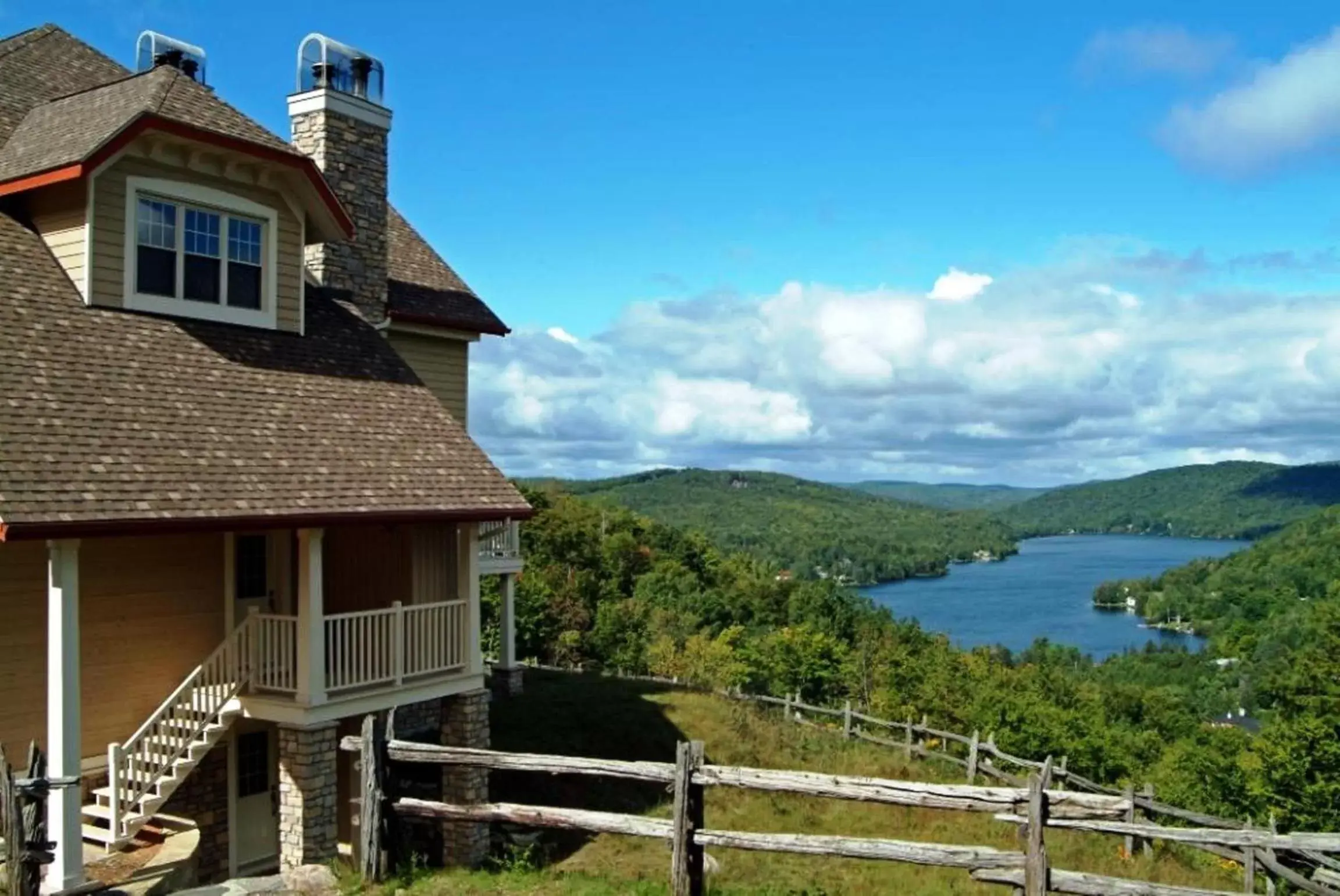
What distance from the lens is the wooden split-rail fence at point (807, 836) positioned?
882cm

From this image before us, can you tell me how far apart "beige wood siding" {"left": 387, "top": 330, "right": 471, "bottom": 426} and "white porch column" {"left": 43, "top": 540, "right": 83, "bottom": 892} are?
30.0 ft

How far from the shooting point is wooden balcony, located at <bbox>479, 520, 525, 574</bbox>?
22297mm

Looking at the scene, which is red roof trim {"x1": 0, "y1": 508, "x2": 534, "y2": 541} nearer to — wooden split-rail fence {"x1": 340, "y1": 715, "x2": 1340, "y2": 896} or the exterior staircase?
the exterior staircase

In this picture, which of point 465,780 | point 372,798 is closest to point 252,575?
point 465,780

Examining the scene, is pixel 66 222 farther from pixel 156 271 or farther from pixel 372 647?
pixel 372 647

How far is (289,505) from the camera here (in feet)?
41.3

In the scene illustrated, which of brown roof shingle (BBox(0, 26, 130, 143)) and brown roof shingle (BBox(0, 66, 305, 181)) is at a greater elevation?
brown roof shingle (BBox(0, 26, 130, 143))

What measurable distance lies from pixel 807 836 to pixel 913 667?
5033 cm

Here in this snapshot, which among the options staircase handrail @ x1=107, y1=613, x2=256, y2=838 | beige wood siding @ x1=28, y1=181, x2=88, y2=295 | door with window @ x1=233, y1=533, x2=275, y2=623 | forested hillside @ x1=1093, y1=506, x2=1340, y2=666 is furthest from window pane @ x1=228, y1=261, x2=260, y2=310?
forested hillside @ x1=1093, y1=506, x2=1340, y2=666

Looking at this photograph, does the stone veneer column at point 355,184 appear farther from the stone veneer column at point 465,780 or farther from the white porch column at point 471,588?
the stone veneer column at point 465,780

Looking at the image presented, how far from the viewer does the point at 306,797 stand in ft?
42.5

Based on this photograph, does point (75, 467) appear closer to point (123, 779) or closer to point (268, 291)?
point (123, 779)

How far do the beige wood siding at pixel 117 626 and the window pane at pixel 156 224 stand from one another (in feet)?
12.3

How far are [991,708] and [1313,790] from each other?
12.2 meters
